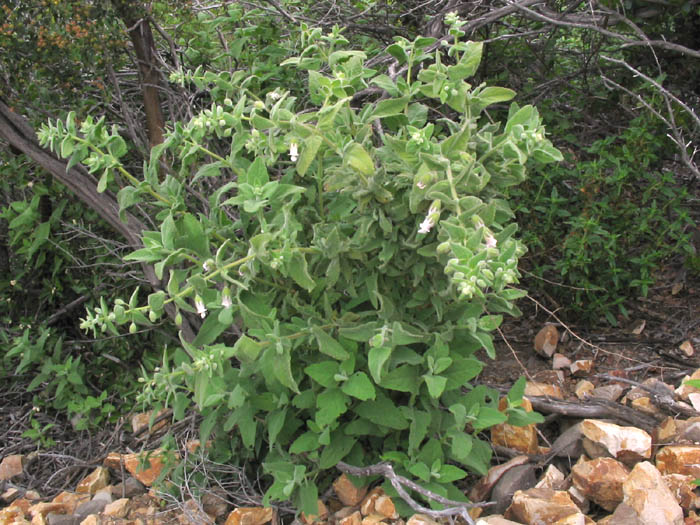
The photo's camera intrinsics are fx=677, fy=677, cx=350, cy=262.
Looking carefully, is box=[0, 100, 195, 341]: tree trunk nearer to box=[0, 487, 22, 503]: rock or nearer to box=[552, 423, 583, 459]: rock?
box=[0, 487, 22, 503]: rock

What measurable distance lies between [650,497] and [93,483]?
2192mm

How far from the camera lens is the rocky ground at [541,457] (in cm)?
206

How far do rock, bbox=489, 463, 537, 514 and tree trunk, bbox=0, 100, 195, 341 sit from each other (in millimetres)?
1532

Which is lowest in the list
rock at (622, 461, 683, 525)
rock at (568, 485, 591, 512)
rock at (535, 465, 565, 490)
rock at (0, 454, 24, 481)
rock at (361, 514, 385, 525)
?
rock at (0, 454, 24, 481)

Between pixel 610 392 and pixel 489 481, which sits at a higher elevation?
pixel 489 481

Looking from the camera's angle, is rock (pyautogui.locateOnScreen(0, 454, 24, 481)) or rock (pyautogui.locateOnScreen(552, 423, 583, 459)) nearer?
rock (pyautogui.locateOnScreen(552, 423, 583, 459))

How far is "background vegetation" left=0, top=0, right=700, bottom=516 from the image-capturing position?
6.72 ft

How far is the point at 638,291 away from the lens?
132 inches

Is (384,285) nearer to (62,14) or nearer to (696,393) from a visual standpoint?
(696,393)

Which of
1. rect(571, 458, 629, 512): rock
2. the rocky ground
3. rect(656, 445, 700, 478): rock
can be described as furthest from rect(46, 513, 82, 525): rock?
rect(656, 445, 700, 478): rock

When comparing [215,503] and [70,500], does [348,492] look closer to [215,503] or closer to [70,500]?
[215,503]

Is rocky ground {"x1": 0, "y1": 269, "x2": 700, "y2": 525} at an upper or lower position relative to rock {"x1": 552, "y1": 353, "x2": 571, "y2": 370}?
upper

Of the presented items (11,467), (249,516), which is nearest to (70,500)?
(11,467)

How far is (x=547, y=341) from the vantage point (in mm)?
3232
